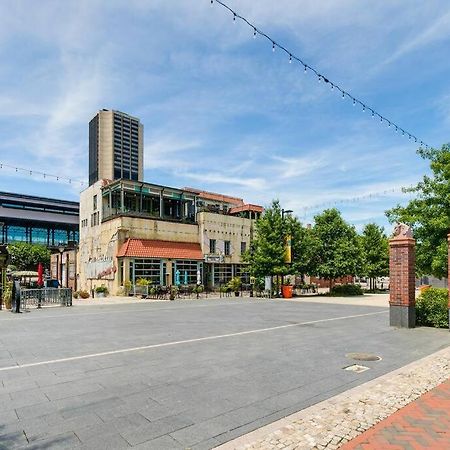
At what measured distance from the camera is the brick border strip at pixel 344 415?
14.5ft

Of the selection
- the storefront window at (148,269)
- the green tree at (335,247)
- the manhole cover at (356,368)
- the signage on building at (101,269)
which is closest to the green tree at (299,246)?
the green tree at (335,247)

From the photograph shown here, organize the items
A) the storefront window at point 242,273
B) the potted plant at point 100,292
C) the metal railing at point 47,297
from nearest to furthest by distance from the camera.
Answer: the metal railing at point 47,297 → the potted plant at point 100,292 → the storefront window at point 242,273

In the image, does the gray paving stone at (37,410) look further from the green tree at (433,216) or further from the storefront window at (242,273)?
the storefront window at (242,273)

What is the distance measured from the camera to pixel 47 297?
24.5 metres

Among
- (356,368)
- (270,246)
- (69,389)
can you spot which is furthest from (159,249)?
(69,389)

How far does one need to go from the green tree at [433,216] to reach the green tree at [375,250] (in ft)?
74.4

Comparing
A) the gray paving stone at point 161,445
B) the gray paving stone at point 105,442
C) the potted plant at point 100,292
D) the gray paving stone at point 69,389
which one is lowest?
the potted plant at point 100,292

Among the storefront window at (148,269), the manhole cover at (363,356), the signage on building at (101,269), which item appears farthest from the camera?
the signage on building at (101,269)

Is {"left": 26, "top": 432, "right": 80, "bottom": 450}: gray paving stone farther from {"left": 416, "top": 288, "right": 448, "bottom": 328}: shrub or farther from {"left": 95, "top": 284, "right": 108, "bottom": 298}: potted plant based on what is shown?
{"left": 95, "top": 284, "right": 108, "bottom": 298}: potted plant

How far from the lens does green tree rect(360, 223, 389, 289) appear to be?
39.9 meters

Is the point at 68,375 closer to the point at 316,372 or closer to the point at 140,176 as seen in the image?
the point at 316,372

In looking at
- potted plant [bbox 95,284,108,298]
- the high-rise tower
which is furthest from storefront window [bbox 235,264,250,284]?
the high-rise tower

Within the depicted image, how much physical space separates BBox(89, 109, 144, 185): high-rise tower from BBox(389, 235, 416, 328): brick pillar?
421 feet

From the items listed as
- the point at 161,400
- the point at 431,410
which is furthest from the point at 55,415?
the point at 431,410
